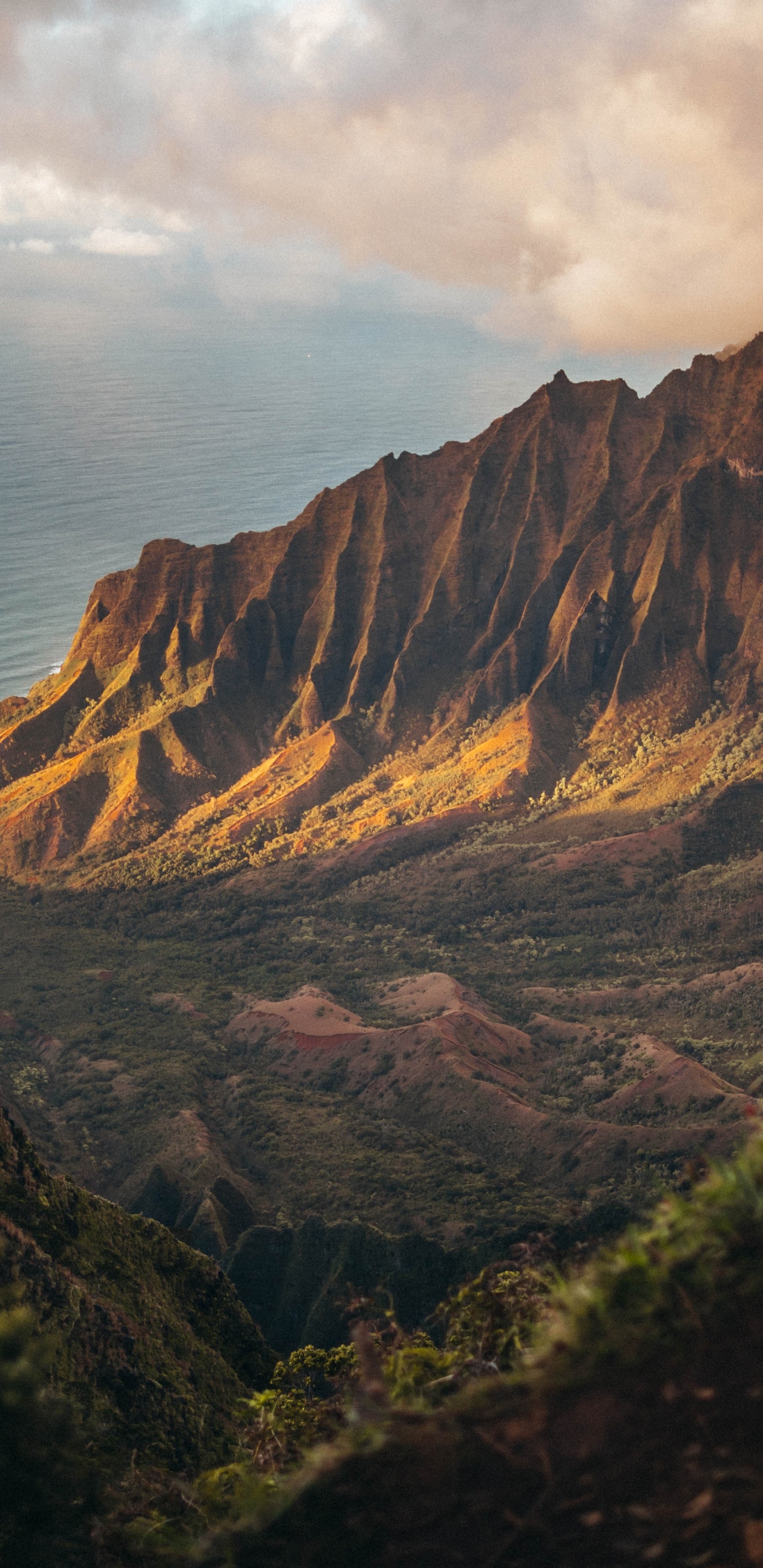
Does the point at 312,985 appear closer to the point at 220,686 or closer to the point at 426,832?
the point at 426,832

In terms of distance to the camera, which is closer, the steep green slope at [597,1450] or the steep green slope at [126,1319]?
the steep green slope at [597,1450]

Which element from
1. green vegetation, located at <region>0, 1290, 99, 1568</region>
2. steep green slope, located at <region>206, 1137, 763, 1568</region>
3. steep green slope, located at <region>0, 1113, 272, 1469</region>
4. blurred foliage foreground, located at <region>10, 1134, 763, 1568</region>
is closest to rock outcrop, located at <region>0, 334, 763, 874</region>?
steep green slope, located at <region>0, 1113, 272, 1469</region>

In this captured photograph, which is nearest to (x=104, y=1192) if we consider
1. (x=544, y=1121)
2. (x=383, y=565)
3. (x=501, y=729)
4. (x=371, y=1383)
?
(x=544, y=1121)

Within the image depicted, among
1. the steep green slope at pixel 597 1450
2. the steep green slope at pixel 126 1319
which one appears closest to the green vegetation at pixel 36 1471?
the steep green slope at pixel 597 1450

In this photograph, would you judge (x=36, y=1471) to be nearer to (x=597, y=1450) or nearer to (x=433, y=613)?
(x=597, y=1450)

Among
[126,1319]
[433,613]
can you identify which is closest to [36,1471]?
[126,1319]

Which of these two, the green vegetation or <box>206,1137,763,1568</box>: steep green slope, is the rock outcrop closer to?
the green vegetation

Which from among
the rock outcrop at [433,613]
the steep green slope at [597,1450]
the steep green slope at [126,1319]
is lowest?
the steep green slope at [126,1319]

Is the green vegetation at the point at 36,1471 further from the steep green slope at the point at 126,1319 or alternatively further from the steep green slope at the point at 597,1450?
the steep green slope at the point at 126,1319
